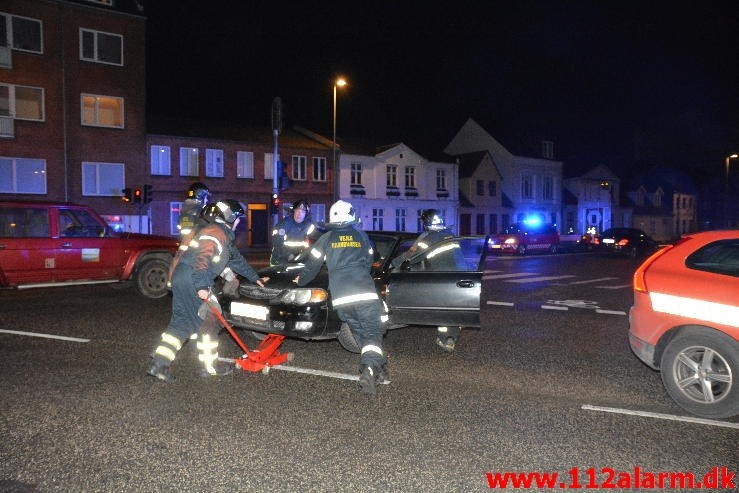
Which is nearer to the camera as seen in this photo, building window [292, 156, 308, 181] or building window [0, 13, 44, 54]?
building window [0, 13, 44, 54]

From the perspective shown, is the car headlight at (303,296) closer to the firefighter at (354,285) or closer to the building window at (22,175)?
the firefighter at (354,285)

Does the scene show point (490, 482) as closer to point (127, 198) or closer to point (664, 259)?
point (664, 259)

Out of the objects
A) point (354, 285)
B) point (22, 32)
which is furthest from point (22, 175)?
point (354, 285)

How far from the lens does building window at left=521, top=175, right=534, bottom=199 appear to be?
51553 mm

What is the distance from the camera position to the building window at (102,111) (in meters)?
29.3

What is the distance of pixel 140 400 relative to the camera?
5.27 meters

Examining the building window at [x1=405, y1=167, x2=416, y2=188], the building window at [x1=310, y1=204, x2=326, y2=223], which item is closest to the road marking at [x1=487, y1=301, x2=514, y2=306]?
the building window at [x1=310, y1=204, x2=326, y2=223]

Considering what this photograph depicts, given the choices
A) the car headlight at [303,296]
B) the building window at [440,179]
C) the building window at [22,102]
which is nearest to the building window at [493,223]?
the building window at [440,179]

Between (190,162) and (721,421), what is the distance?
106 feet

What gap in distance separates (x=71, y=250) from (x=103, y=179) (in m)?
20.4

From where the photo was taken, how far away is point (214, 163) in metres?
34.5

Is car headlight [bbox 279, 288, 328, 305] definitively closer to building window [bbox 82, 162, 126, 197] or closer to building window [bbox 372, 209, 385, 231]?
building window [bbox 82, 162, 126, 197]

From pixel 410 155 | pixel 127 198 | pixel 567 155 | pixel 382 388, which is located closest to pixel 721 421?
pixel 382 388

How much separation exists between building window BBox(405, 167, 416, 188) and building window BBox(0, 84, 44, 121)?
80.5 feet
